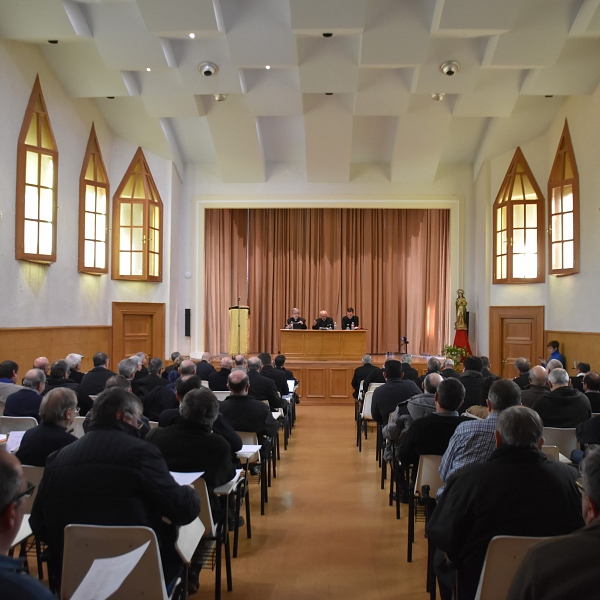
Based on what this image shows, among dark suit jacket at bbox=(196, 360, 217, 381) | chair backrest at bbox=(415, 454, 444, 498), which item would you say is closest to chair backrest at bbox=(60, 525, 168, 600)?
chair backrest at bbox=(415, 454, 444, 498)

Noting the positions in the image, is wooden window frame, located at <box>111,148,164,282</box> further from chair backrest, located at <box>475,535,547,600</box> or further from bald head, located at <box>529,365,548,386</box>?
chair backrest, located at <box>475,535,547,600</box>

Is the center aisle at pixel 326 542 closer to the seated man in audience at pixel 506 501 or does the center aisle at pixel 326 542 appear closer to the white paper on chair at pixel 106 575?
the seated man in audience at pixel 506 501

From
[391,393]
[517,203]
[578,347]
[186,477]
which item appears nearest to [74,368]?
[391,393]

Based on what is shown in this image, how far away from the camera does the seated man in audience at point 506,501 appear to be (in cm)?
216

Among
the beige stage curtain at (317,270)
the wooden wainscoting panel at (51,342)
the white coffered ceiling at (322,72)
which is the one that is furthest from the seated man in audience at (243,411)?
the beige stage curtain at (317,270)

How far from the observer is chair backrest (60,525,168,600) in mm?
2053

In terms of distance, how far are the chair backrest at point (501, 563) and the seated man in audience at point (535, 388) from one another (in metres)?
3.17

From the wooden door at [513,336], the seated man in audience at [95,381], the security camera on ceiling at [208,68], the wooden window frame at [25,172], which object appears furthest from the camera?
the wooden door at [513,336]

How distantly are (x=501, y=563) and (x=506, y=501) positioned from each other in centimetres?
21

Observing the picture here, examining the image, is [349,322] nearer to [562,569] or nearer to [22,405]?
[22,405]

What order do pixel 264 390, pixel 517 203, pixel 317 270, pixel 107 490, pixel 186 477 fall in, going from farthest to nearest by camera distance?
pixel 317 270
pixel 517 203
pixel 264 390
pixel 186 477
pixel 107 490

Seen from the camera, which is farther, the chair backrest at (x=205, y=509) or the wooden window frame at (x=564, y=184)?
the wooden window frame at (x=564, y=184)

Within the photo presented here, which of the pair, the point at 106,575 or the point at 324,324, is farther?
the point at 324,324

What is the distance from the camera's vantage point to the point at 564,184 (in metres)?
10.5
